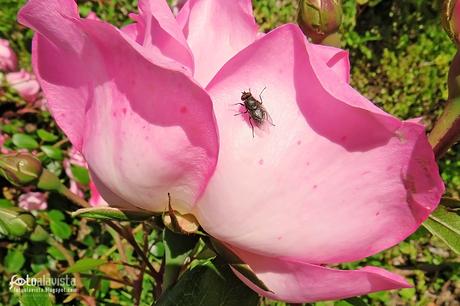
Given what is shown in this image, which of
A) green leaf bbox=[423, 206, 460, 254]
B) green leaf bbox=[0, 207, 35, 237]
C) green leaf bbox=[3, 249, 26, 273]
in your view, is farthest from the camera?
green leaf bbox=[3, 249, 26, 273]

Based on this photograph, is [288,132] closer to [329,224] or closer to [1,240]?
[329,224]

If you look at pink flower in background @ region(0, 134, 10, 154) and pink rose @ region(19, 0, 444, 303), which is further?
pink flower in background @ region(0, 134, 10, 154)

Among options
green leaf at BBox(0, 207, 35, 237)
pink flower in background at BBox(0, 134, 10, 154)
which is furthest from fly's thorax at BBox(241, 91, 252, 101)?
pink flower in background at BBox(0, 134, 10, 154)

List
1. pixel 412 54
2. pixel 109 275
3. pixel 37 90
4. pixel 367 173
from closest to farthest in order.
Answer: pixel 367 173 < pixel 109 275 < pixel 37 90 < pixel 412 54

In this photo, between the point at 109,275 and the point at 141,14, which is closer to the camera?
the point at 141,14

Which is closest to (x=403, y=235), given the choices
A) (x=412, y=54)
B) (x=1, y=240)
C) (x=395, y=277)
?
(x=395, y=277)

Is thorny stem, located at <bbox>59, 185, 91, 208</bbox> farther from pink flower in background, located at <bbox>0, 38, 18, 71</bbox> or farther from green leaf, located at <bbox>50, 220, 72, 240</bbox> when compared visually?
pink flower in background, located at <bbox>0, 38, 18, 71</bbox>
